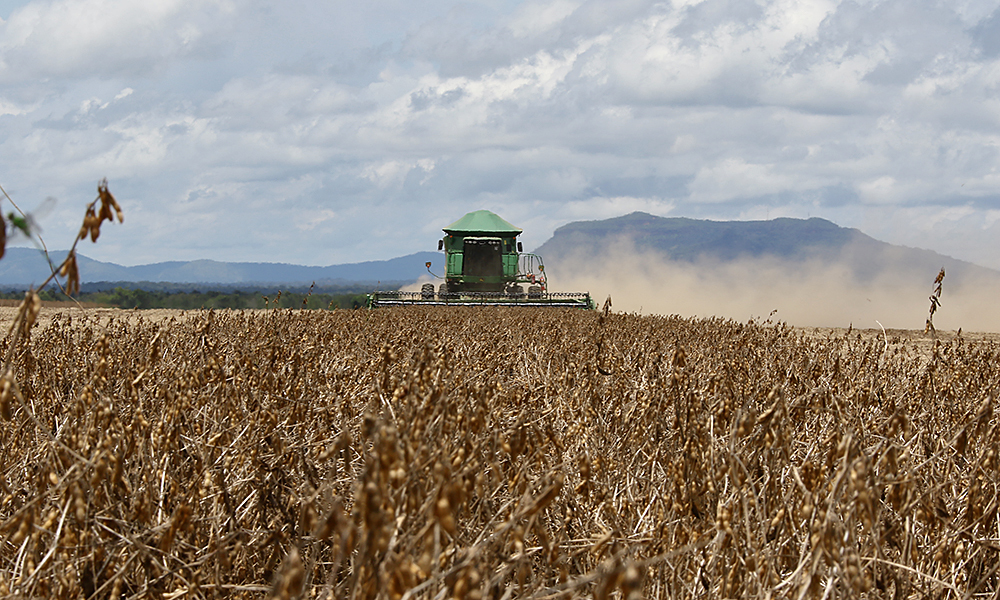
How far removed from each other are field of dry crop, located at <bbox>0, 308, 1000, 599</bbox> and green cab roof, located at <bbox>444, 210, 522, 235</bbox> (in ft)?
64.4

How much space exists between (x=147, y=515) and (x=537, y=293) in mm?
19366

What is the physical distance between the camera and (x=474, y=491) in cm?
257

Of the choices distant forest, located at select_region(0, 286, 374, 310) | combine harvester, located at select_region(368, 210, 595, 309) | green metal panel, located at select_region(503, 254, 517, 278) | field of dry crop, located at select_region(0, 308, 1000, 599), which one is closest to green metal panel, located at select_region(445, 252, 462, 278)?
combine harvester, located at select_region(368, 210, 595, 309)

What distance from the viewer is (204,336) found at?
10.3 ft

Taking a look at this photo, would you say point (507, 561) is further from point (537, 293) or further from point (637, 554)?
point (537, 293)

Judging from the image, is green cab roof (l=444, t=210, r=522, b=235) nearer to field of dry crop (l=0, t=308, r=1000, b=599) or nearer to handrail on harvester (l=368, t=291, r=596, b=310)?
handrail on harvester (l=368, t=291, r=596, b=310)

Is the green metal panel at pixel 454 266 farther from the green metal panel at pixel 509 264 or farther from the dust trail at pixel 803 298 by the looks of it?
the dust trail at pixel 803 298

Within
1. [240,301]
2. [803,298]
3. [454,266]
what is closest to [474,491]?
[454,266]

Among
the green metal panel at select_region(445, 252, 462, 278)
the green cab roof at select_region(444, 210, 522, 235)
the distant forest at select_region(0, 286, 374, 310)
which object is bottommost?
the distant forest at select_region(0, 286, 374, 310)

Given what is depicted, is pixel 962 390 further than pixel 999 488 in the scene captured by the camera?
Yes

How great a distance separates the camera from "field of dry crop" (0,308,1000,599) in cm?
158

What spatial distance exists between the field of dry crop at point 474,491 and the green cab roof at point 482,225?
1964 centimetres

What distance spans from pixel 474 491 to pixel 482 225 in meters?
22.3

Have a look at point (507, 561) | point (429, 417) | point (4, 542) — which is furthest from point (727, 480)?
point (4, 542)
